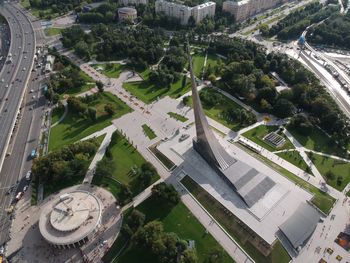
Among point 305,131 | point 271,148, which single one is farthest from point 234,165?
point 305,131

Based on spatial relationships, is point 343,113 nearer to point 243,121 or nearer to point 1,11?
point 243,121

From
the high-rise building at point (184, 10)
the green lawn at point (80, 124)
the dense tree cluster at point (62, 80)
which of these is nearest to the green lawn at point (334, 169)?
the green lawn at point (80, 124)

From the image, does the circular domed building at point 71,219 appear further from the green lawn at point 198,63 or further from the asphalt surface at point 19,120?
the green lawn at point 198,63

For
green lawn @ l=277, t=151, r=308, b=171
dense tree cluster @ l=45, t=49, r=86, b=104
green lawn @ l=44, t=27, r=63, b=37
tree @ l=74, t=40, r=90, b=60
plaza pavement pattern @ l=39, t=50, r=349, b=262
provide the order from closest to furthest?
plaza pavement pattern @ l=39, t=50, r=349, b=262
green lawn @ l=277, t=151, r=308, b=171
dense tree cluster @ l=45, t=49, r=86, b=104
tree @ l=74, t=40, r=90, b=60
green lawn @ l=44, t=27, r=63, b=37

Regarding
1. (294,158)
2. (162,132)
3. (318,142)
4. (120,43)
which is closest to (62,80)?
(120,43)

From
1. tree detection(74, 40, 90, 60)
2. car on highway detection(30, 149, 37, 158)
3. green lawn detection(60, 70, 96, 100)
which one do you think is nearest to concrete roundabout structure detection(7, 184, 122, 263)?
car on highway detection(30, 149, 37, 158)

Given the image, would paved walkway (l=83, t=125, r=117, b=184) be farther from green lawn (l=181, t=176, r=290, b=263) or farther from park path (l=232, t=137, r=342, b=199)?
park path (l=232, t=137, r=342, b=199)
